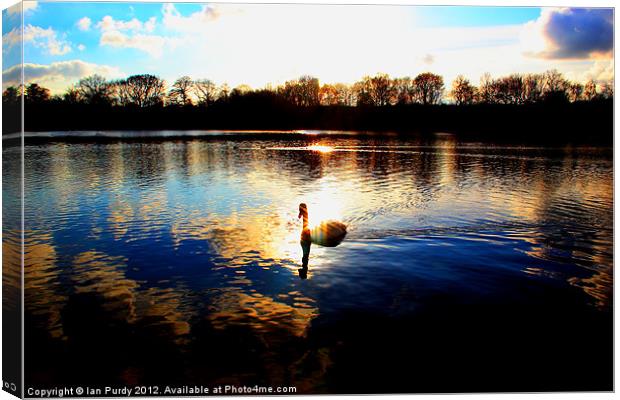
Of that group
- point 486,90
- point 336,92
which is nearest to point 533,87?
point 486,90

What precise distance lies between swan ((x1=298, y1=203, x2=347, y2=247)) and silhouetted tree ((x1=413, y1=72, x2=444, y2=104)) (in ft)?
17.0

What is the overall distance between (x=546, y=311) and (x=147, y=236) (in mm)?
10697

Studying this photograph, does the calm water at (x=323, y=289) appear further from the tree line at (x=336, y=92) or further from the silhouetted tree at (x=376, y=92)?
the silhouetted tree at (x=376, y=92)

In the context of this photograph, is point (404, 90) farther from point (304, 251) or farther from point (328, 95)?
point (304, 251)

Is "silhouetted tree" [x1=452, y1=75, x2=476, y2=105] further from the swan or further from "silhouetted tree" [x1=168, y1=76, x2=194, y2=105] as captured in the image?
"silhouetted tree" [x1=168, y1=76, x2=194, y2=105]

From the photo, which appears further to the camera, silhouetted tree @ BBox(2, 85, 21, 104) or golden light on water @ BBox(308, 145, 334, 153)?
golden light on water @ BBox(308, 145, 334, 153)

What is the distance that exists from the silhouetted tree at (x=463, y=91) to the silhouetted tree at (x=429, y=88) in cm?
61

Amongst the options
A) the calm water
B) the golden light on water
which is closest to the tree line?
the calm water

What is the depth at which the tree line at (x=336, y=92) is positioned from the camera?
1311 cm

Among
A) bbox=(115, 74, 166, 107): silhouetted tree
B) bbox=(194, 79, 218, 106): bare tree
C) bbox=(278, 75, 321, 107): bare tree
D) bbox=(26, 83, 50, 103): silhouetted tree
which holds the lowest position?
bbox=(26, 83, 50, 103): silhouetted tree

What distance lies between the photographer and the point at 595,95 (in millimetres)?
11250

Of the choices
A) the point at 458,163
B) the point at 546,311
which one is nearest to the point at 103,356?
the point at 546,311

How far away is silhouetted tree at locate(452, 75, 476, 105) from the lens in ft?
46.3

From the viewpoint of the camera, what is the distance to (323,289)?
1120 cm
